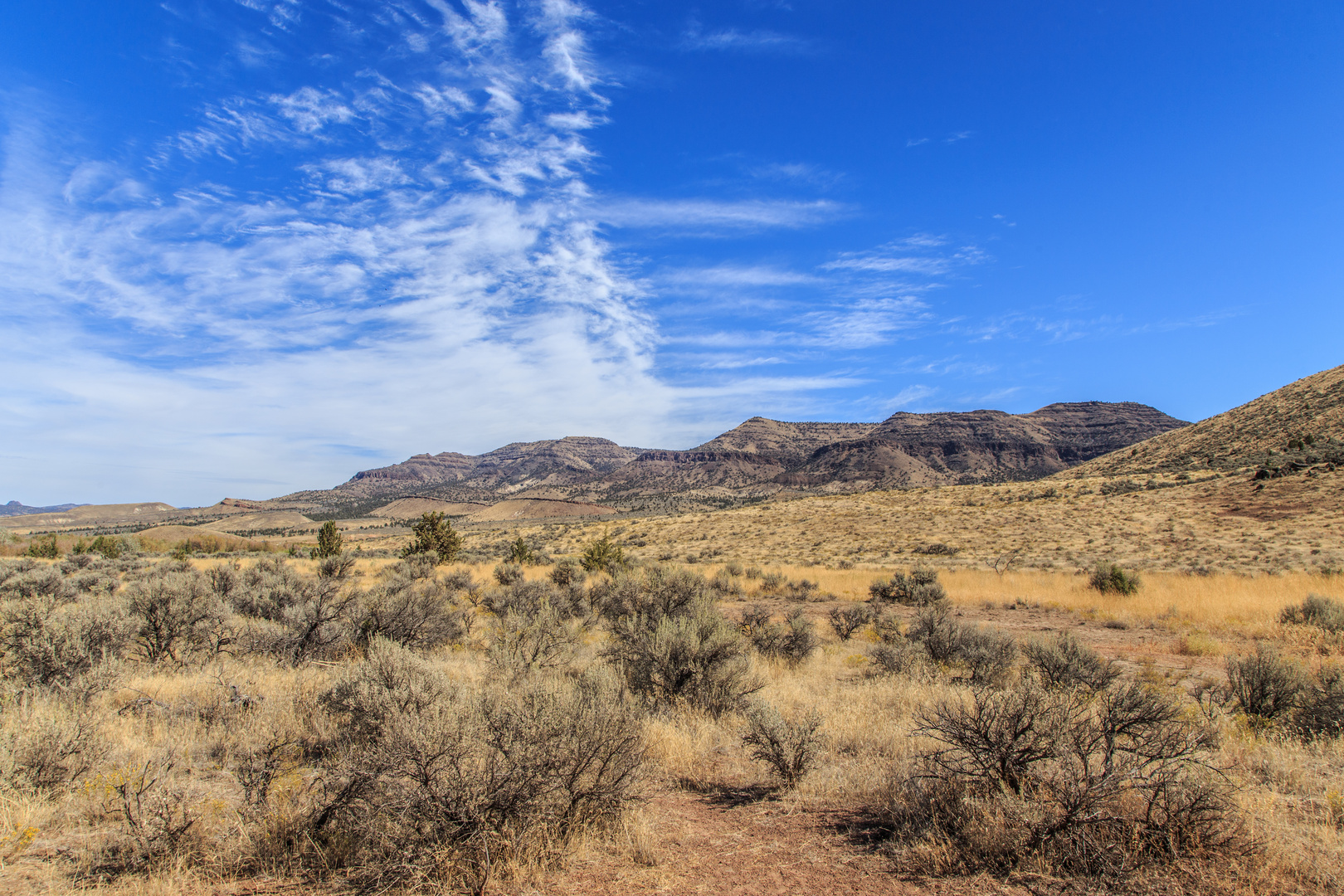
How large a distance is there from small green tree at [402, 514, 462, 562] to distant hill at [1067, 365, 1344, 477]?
46579 millimetres

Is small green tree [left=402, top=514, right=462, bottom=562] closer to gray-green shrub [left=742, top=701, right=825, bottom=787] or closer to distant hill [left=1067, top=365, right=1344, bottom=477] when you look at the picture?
gray-green shrub [left=742, top=701, right=825, bottom=787]

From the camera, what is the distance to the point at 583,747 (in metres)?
4.41

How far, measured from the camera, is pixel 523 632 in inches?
356

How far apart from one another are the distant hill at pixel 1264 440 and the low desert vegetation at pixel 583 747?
120 feet

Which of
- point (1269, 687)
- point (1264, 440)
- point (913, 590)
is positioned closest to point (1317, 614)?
point (1269, 687)

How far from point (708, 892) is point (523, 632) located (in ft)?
19.6

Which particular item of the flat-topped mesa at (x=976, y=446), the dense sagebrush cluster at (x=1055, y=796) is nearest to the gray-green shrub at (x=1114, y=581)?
the dense sagebrush cluster at (x=1055, y=796)

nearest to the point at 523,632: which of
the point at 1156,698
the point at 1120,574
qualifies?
the point at 1156,698

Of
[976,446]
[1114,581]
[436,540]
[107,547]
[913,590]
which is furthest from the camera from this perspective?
[976,446]

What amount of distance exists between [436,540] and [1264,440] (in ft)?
199

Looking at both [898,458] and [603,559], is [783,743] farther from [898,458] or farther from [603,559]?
[898,458]

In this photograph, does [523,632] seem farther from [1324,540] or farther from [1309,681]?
[1324,540]

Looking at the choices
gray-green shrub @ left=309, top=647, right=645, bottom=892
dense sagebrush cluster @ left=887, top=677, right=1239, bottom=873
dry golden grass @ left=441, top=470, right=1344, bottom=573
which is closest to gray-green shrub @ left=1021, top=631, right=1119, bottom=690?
dense sagebrush cluster @ left=887, top=677, right=1239, bottom=873

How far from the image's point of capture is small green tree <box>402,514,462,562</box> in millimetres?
29336
